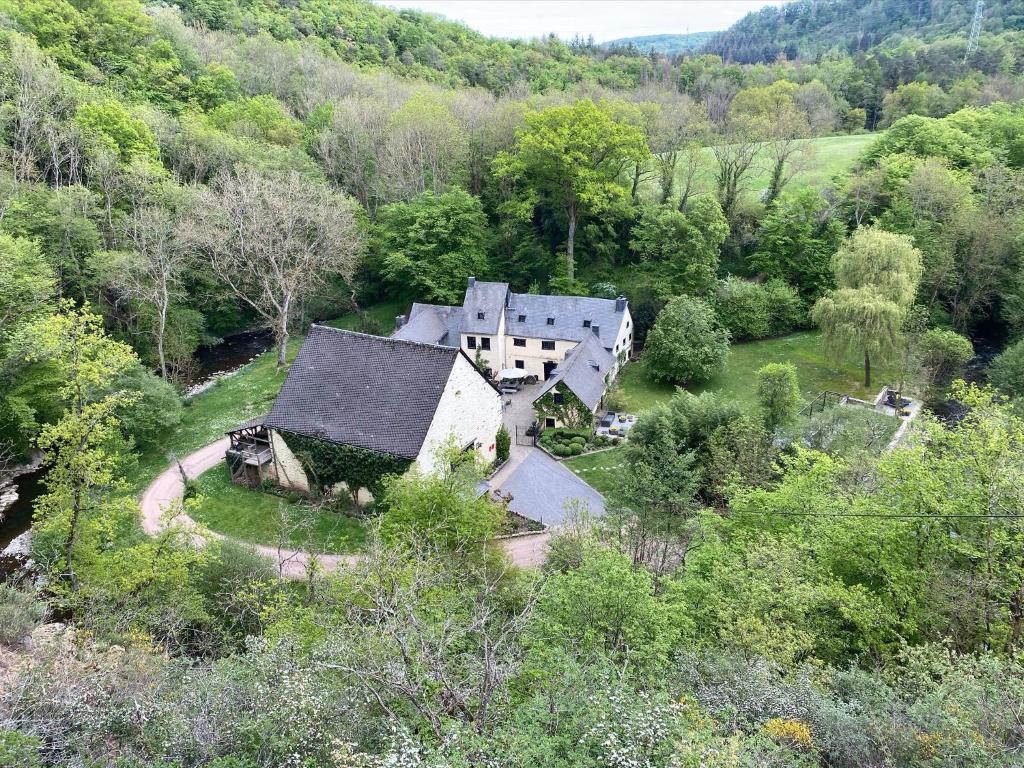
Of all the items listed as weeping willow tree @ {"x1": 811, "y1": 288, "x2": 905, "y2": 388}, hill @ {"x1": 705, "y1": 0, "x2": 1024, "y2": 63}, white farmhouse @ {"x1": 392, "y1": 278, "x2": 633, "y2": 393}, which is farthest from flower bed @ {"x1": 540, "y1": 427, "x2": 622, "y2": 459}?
hill @ {"x1": 705, "y1": 0, "x2": 1024, "y2": 63}

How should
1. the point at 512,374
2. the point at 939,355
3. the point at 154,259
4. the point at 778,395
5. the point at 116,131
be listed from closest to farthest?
1. the point at 778,395
2. the point at 939,355
3. the point at 154,259
4. the point at 116,131
5. the point at 512,374

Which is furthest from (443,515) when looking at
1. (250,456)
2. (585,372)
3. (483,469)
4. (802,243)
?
(802,243)

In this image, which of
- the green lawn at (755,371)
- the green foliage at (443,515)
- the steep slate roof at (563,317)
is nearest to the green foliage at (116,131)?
the steep slate roof at (563,317)

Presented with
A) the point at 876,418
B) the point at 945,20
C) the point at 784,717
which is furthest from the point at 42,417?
Result: the point at 945,20

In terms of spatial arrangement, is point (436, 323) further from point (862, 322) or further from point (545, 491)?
point (862, 322)

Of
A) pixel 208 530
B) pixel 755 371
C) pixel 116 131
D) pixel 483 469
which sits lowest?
pixel 208 530

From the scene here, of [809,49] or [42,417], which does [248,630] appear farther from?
[809,49]

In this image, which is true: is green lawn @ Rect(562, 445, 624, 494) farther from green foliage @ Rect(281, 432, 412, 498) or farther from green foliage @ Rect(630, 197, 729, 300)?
green foliage @ Rect(630, 197, 729, 300)
